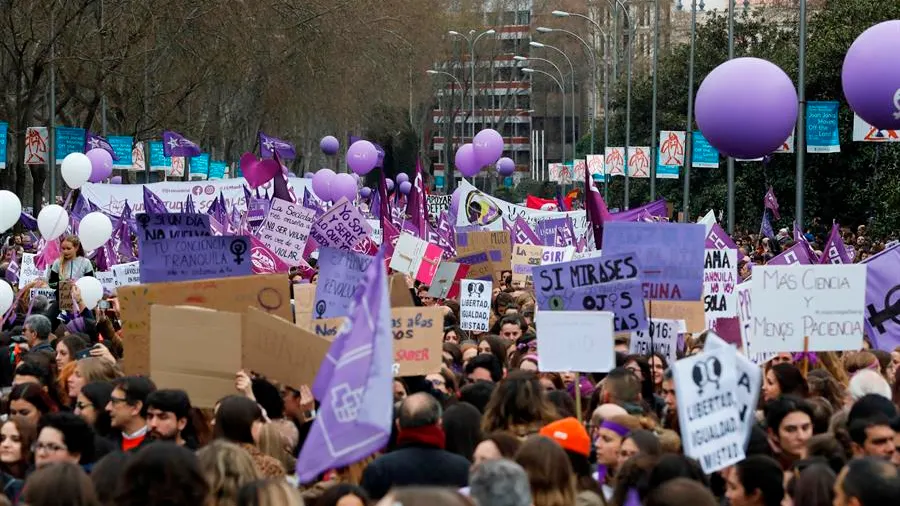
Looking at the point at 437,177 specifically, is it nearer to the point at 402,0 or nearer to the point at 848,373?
the point at 402,0

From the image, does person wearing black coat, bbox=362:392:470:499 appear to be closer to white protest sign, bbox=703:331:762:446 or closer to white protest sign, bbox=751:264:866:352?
white protest sign, bbox=703:331:762:446

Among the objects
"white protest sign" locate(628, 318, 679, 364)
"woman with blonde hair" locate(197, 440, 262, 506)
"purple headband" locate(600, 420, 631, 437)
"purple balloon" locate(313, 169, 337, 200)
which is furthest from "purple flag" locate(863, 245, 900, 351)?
"purple balloon" locate(313, 169, 337, 200)

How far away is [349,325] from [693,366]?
1416 mm

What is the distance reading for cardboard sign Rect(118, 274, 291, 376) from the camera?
10.6 m

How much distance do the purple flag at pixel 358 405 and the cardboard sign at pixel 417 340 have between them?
135 inches

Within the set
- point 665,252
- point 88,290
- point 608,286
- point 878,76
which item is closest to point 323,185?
point 88,290

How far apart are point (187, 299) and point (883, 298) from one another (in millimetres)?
5033

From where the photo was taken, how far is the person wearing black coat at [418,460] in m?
7.40

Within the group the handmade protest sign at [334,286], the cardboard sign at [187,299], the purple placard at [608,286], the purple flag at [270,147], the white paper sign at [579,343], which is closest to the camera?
the white paper sign at [579,343]

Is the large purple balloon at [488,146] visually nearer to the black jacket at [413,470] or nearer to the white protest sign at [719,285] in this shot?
the white protest sign at [719,285]

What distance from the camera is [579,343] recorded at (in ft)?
31.9

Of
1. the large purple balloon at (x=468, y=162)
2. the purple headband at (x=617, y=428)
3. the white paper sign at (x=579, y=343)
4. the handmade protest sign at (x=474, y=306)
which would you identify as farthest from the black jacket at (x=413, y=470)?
the large purple balloon at (x=468, y=162)

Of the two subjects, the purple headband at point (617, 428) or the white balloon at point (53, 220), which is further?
the white balloon at point (53, 220)

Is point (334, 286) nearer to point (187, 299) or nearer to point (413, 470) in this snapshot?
point (187, 299)
